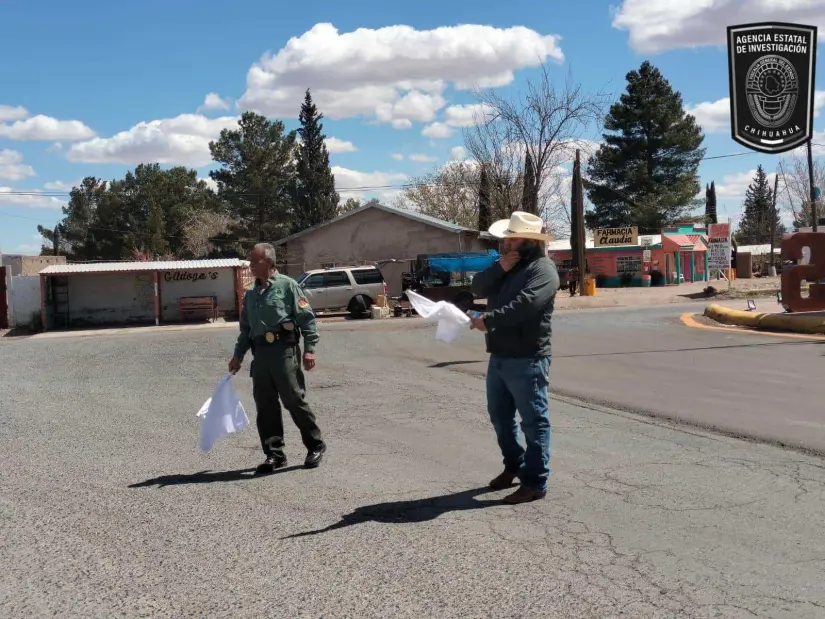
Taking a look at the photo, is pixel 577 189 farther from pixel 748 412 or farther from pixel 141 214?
pixel 141 214

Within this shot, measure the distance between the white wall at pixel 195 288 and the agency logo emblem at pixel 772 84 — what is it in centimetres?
2068

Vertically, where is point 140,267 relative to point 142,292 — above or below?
above

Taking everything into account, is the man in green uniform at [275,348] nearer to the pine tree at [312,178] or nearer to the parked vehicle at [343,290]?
the parked vehicle at [343,290]

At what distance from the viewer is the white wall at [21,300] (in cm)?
2992

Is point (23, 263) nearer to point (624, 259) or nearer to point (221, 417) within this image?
point (624, 259)

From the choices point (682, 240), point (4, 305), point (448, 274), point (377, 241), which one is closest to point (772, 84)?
point (448, 274)

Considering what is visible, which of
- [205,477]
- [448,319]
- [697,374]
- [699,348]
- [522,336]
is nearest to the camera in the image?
[522,336]

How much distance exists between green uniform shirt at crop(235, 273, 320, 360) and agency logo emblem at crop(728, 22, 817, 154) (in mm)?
13725

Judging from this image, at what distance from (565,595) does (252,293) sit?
11.2 feet

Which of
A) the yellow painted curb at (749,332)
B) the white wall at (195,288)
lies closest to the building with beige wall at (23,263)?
the white wall at (195,288)

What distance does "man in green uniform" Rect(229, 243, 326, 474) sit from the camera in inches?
238

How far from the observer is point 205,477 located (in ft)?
20.2

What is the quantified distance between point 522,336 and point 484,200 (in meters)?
49.3

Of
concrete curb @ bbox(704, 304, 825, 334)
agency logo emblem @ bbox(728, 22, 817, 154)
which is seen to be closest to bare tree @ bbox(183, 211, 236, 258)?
concrete curb @ bbox(704, 304, 825, 334)
